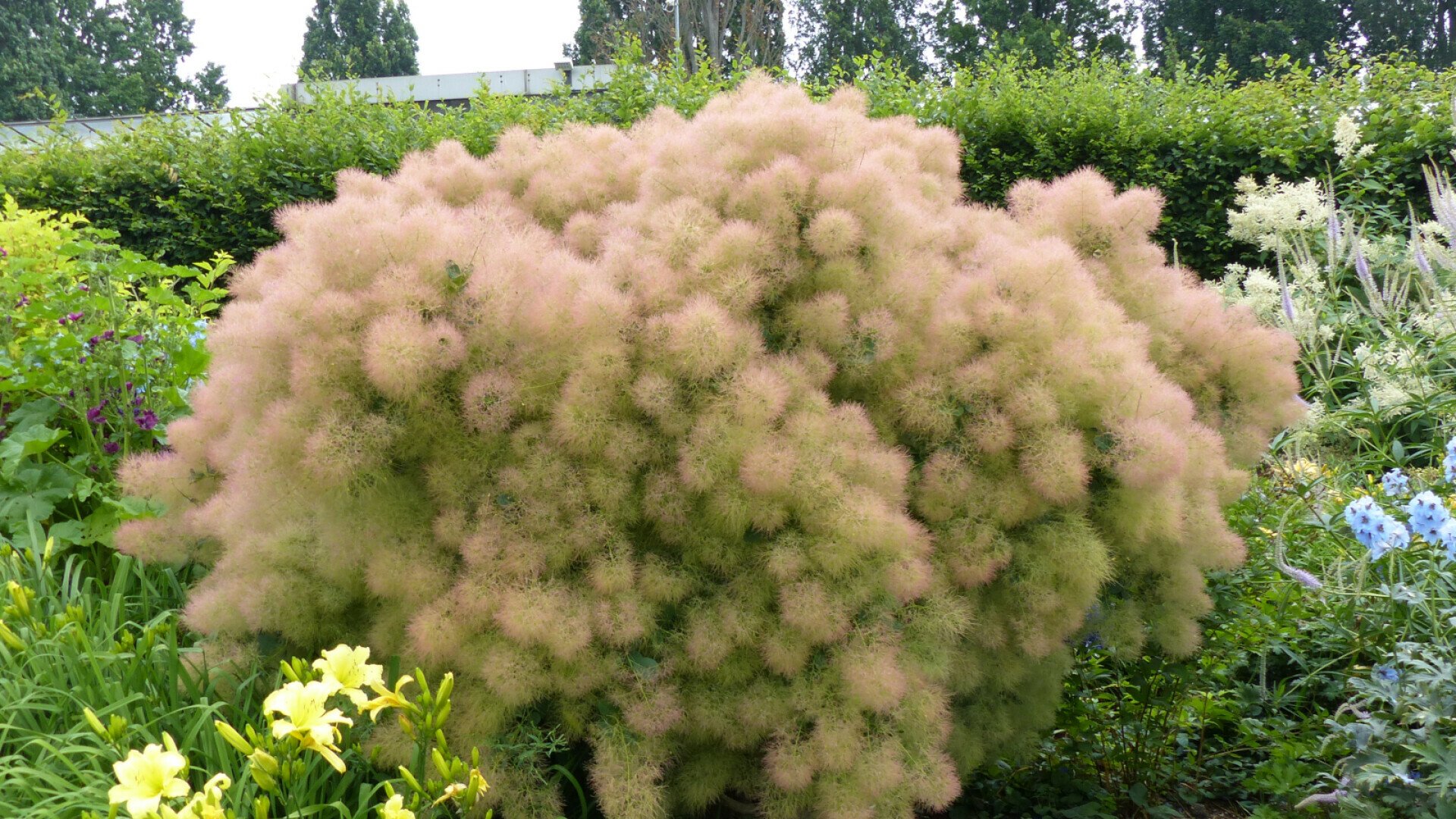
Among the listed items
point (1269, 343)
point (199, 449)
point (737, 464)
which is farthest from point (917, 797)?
point (199, 449)

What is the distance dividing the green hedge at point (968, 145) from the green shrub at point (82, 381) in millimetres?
3029

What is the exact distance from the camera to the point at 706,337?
180 cm

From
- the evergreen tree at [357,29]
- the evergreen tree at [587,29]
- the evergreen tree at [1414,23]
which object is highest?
the evergreen tree at [357,29]

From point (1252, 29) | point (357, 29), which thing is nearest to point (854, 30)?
point (1252, 29)

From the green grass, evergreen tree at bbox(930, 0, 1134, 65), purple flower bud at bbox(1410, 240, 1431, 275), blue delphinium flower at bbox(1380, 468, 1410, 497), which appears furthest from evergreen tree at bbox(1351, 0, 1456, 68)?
the green grass

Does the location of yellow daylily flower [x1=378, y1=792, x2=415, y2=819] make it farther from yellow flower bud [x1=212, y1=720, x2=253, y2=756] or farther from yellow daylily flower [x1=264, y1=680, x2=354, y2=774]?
yellow flower bud [x1=212, y1=720, x2=253, y2=756]

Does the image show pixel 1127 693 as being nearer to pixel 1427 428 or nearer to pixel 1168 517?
pixel 1168 517

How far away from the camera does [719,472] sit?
70.5 inches

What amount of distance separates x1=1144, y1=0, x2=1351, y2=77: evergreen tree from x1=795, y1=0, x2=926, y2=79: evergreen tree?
7454 mm

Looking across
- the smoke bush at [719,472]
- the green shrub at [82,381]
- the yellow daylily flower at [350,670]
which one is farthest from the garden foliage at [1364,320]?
the green shrub at [82,381]

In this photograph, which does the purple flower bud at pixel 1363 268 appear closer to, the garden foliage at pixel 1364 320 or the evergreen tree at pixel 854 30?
the garden foliage at pixel 1364 320

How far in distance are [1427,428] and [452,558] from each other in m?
4.62

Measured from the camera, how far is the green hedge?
6512mm

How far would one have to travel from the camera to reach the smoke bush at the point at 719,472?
1.79 metres
